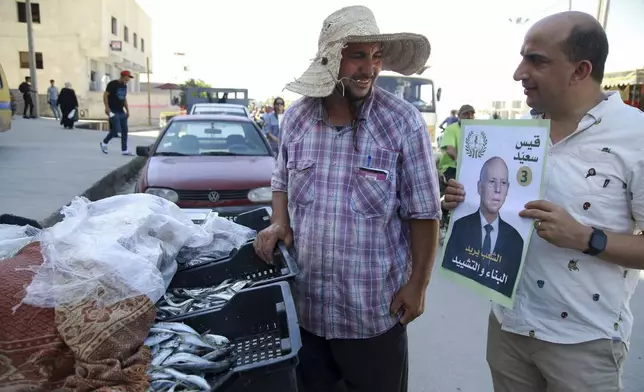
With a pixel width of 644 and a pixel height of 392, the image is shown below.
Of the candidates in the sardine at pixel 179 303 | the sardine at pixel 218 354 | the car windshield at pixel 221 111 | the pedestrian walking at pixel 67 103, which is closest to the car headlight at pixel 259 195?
the sardine at pixel 179 303

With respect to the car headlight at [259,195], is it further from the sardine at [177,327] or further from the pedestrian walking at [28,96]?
the pedestrian walking at [28,96]

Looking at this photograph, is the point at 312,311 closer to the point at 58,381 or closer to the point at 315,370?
the point at 315,370

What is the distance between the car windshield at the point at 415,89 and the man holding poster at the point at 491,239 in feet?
39.3

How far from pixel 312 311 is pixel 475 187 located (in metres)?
0.83

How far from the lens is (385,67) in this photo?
7.25 ft

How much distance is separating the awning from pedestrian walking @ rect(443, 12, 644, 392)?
41.1ft

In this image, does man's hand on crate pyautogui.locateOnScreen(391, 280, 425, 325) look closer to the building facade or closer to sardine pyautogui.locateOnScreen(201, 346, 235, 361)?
sardine pyautogui.locateOnScreen(201, 346, 235, 361)

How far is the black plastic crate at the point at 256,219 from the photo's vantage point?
3.09 m

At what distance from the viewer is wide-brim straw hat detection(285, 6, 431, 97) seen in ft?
6.09

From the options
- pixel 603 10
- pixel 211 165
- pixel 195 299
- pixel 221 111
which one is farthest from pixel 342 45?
pixel 603 10

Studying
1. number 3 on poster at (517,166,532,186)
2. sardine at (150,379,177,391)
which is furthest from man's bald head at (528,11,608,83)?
sardine at (150,379,177,391)

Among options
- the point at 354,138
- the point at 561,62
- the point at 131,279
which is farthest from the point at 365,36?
the point at 131,279

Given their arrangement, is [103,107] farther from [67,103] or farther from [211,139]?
[211,139]

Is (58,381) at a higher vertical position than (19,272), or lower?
lower
